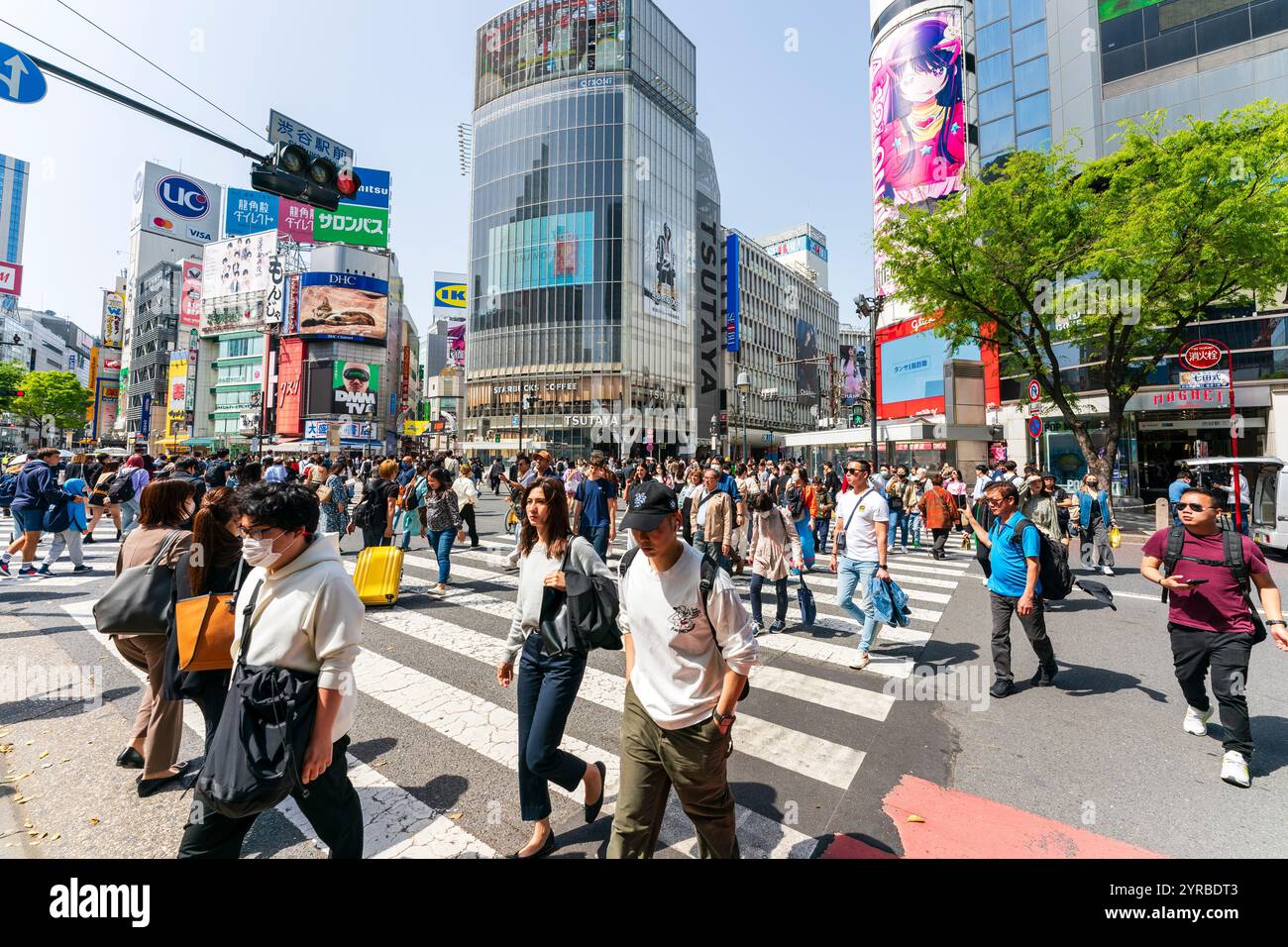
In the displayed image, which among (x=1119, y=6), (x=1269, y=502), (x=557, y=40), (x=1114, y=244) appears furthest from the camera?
(x=557, y=40)

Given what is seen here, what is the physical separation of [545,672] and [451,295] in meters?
80.8

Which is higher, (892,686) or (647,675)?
(647,675)

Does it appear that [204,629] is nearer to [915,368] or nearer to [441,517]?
[441,517]

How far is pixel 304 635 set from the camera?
7.21ft

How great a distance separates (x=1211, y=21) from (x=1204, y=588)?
36383 mm

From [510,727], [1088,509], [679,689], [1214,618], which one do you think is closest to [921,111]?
[1088,509]

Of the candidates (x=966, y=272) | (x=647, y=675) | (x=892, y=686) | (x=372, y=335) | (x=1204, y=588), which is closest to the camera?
(x=647, y=675)

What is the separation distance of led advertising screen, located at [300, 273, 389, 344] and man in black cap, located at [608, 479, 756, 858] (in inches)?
2844

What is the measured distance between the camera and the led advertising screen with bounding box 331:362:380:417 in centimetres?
6400

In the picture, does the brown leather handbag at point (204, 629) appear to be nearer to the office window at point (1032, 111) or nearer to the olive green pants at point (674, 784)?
the olive green pants at point (674, 784)
